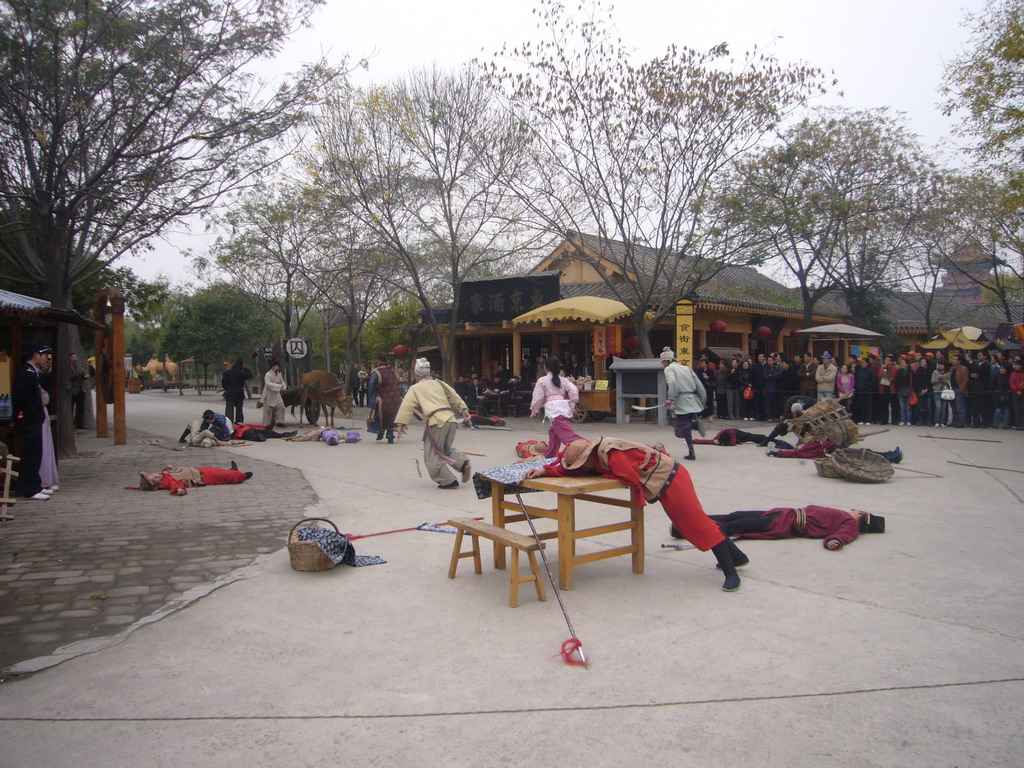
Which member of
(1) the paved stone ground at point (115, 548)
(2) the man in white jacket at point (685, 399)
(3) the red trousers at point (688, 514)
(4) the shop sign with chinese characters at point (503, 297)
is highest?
(4) the shop sign with chinese characters at point (503, 297)

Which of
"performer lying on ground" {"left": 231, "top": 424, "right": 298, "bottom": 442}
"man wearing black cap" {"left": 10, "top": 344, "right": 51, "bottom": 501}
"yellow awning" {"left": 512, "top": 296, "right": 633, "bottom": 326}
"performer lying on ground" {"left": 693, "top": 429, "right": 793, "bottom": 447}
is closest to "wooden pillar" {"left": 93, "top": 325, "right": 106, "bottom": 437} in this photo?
"performer lying on ground" {"left": 231, "top": 424, "right": 298, "bottom": 442}

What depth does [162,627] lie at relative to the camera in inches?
183

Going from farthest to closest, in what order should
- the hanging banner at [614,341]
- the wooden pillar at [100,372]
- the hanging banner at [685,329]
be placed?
the hanging banner at [614,341], the hanging banner at [685,329], the wooden pillar at [100,372]

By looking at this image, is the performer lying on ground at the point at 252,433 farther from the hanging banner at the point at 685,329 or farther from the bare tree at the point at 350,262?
the hanging banner at the point at 685,329

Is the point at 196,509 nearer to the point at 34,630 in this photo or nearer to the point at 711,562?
the point at 34,630

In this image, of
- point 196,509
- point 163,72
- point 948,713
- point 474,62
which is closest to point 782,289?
point 474,62

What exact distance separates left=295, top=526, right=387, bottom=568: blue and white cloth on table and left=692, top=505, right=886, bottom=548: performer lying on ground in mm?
2605

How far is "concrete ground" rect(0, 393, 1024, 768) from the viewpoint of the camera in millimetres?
3096

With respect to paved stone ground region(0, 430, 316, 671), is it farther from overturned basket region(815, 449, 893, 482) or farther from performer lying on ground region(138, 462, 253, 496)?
overturned basket region(815, 449, 893, 482)

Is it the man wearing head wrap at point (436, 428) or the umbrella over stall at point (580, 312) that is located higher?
the umbrella over stall at point (580, 312)

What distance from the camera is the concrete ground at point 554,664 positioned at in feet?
10.2

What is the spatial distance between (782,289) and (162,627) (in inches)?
1308

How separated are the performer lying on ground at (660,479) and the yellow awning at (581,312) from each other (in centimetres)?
1457

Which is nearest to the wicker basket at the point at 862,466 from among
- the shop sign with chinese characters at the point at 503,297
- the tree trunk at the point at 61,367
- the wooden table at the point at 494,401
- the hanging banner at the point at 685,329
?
the hanging banner at the point at 685,329
